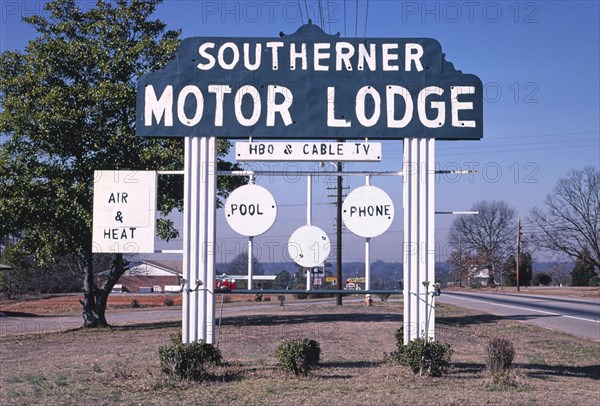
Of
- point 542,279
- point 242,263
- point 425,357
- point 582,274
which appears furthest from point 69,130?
point 542,279

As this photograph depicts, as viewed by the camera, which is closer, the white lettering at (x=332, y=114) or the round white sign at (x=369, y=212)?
the round white sign at (x=369, y=212)

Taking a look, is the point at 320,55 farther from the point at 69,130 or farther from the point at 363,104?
the point at 69,130

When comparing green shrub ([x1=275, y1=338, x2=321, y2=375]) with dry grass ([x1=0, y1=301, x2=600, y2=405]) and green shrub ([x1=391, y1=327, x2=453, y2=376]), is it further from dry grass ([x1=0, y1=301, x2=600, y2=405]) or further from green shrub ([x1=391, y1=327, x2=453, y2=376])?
green shrub ([x1=391, y1=327, x2=453, y2=376])

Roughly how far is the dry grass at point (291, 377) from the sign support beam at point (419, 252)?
803 mm

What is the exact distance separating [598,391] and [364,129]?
5.21 metres

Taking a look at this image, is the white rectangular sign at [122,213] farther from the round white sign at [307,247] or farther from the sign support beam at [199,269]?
the round white sign at [307,247]

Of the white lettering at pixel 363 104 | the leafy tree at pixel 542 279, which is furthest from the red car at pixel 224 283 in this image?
the leafy tree at pixel 542 279

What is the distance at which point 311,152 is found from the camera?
1168cm

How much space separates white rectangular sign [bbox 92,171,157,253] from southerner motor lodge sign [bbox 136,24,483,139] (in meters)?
0.90

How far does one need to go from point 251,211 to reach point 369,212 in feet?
6.07

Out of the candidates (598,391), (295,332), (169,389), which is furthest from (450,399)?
(295,332)

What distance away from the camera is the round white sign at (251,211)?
11617 millimetres

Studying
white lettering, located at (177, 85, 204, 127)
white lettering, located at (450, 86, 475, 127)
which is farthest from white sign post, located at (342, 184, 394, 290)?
white lettering, located at (177, 85, 204, 127)

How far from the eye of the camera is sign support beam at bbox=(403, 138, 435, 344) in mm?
11727
